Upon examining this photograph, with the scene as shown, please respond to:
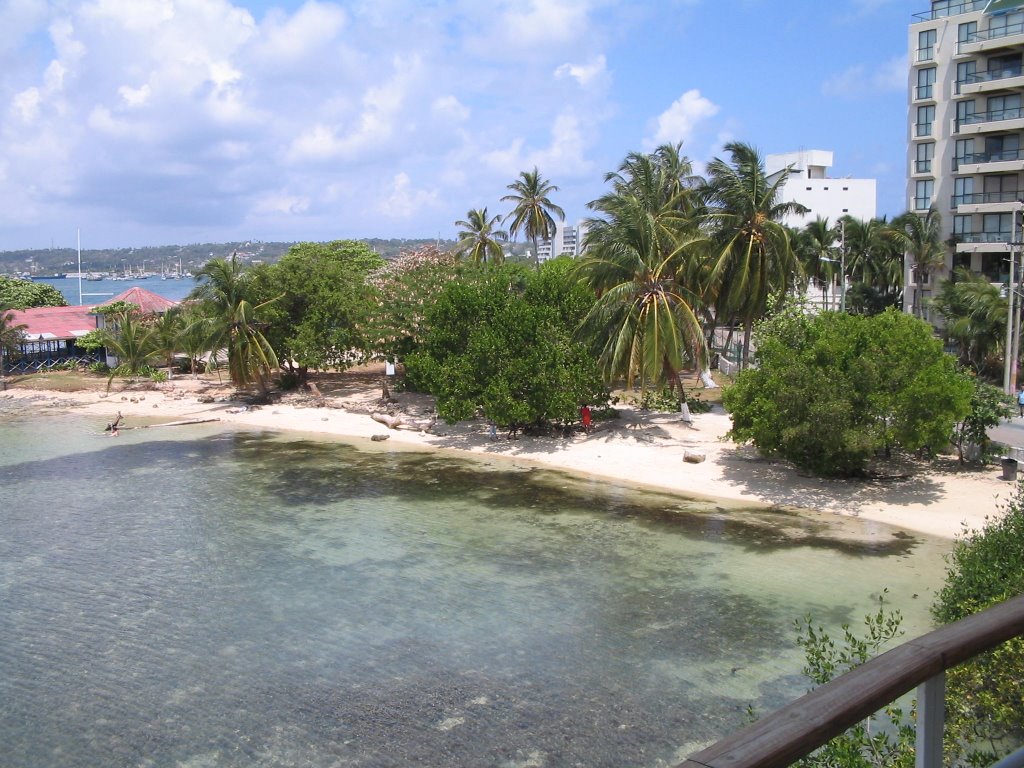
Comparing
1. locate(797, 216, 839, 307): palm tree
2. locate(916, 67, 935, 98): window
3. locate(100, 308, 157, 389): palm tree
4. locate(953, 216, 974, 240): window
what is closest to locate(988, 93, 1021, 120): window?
locate(916, 67, 935, 98): window

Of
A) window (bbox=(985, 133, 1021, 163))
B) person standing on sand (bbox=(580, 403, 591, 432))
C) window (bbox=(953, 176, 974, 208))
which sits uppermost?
window (bbox=(985, 133, 1021, 163))

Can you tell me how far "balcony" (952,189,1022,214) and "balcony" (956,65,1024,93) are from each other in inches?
209

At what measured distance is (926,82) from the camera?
48.4 m

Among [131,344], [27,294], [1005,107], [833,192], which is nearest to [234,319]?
[131,344]

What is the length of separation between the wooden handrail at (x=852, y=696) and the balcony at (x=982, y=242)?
4719 cm

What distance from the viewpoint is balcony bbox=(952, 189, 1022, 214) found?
43.4m

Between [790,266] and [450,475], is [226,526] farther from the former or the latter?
[790,266]

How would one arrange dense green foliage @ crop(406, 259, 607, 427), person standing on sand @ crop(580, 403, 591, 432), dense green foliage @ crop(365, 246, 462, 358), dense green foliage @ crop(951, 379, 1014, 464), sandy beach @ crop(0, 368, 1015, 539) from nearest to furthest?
sandy beach @ crop(0, 368, 1015, 539) → dense green foliage @ crop(951, 379, 1014, 464) → dense green foliage @ crop(406, 259, 607, 427) → person standing on sand @ crop(580, 403, 591, 432) → dense green foliage @ crop(365, 246, 462, 358)

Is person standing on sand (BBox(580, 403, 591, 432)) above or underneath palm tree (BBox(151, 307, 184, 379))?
underneath

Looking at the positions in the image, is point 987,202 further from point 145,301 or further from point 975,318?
point 145,301

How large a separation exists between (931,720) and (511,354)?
29.3 m

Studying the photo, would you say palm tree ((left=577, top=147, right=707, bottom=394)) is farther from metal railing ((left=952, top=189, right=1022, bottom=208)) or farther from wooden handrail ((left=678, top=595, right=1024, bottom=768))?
wooden handrail ((left=678, top=595, right=1024, bottom=768))

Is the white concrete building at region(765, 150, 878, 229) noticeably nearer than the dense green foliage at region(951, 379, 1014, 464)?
No

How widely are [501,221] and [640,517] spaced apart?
38.5m
